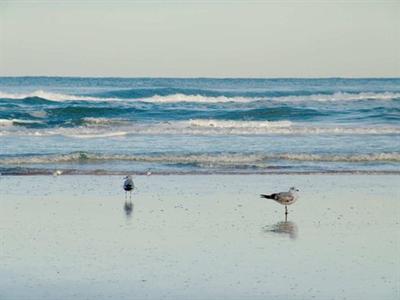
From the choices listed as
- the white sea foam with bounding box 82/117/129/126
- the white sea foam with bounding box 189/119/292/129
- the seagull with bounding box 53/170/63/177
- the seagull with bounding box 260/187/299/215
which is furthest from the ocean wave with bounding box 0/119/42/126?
the seagull with bounding box 260/187/299/215

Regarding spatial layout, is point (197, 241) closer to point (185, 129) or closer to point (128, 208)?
point (128, 208)

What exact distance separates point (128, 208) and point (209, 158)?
22.2 ft

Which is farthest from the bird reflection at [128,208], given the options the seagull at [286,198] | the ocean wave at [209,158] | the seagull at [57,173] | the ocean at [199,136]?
the ocean wave at [209,158]

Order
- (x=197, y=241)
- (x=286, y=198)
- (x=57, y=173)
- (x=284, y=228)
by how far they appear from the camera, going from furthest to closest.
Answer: (x=57, y=173) < (x=286, y=198) < (x=284, y=228) < (x=197, y=241)

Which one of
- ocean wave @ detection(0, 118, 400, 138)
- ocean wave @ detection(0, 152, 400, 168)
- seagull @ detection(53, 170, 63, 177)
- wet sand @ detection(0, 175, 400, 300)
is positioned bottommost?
wet sand @ detection(0, 175, 400, 300)

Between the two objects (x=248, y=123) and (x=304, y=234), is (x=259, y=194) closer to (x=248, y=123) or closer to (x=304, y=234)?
(x=304, y=234)

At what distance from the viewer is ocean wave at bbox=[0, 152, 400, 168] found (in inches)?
792

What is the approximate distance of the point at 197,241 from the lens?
11180 mm

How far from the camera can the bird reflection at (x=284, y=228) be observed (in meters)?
11.8

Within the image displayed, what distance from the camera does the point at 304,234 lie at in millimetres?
11773

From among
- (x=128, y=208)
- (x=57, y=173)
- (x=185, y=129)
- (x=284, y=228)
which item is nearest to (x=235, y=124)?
(x=185, y=129)

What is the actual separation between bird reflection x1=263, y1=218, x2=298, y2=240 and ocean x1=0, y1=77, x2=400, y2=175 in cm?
596

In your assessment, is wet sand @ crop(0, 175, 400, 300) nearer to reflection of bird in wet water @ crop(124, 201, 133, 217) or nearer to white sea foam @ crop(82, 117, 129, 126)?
reflection of bird in wet water @ crop(124, 201, 133, 217)

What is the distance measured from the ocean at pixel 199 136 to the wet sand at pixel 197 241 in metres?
3.25
